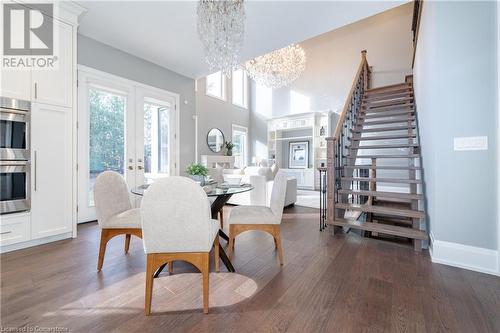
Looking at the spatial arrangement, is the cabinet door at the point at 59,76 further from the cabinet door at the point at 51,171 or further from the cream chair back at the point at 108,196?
the cream chair back at the point at 108,196

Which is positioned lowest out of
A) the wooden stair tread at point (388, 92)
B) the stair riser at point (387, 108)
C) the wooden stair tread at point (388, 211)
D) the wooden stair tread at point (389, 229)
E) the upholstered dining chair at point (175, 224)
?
the wooden stair tread at point (389, 229)

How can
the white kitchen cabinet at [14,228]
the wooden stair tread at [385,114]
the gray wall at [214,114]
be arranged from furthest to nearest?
the gray wall at [214,114], the wooden stair tread at [385,114], the white kitchen cabinet at [14,228]

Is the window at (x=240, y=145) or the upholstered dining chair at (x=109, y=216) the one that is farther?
the window at (x=240, y=145)

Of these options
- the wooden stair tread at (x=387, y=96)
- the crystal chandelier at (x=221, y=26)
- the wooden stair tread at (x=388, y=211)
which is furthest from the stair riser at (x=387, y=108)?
the crystal chandelier at (x=221, y=26)

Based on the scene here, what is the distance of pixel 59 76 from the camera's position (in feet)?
8.95

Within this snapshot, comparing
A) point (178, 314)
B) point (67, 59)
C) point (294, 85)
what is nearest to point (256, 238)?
point (178, 314)

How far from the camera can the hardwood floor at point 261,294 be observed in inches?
54.0

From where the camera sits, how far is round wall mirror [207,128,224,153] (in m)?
7.41

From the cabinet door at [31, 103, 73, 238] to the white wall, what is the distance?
6.89 meters

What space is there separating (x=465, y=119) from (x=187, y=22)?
3456 millimetres

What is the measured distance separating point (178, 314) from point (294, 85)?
8319 mm

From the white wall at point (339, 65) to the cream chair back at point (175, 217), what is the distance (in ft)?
23.3

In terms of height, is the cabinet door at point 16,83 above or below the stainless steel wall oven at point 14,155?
above

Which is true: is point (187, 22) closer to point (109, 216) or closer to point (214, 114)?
point (109, 216)
